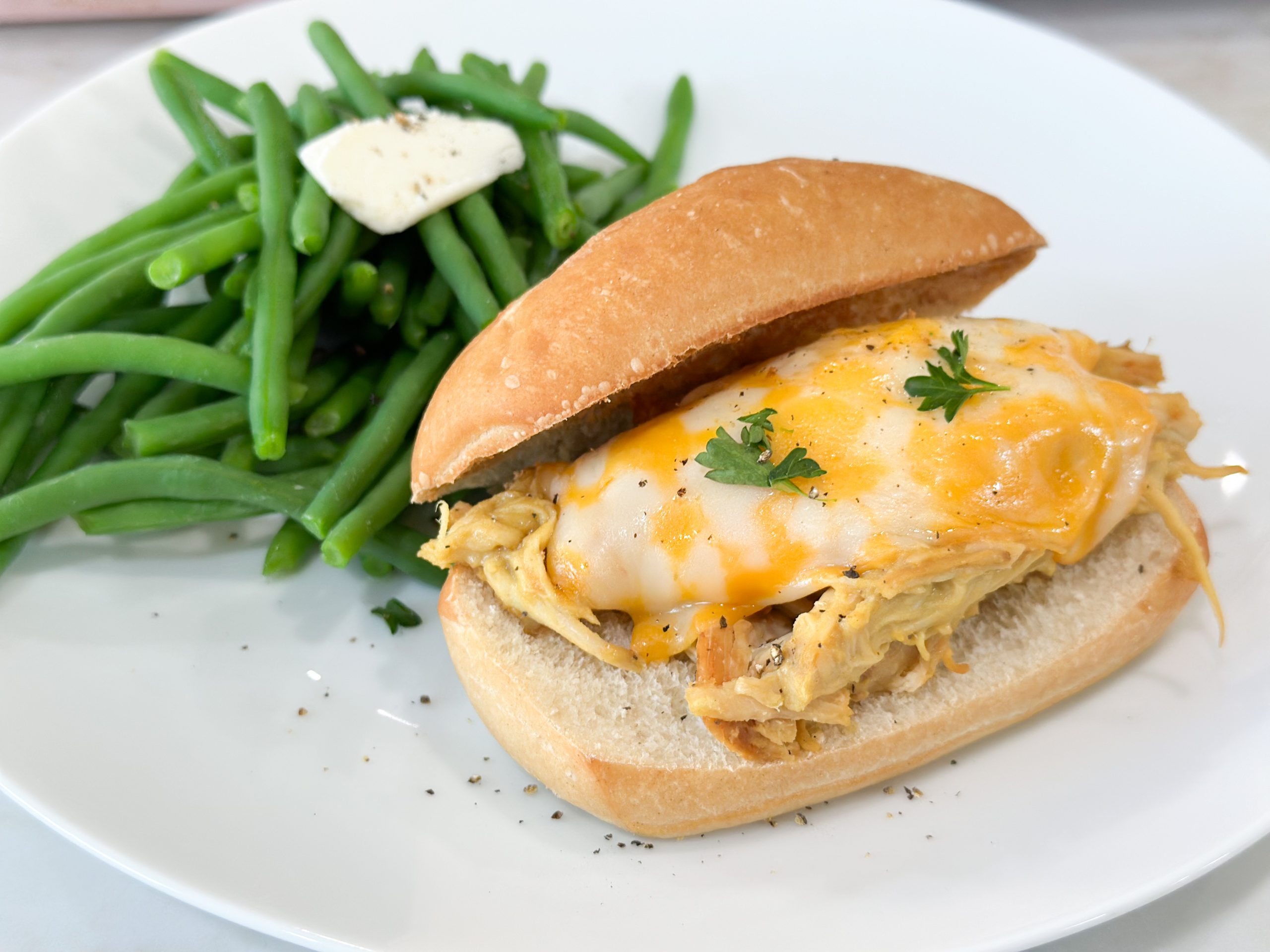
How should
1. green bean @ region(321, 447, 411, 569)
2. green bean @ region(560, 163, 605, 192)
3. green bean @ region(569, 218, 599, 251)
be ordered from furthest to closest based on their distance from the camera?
green bean @ region(560, 163, 605, 192), green bean @ region(569, 218, 599, 251), green bean @ region(321, 447, 411, 569)

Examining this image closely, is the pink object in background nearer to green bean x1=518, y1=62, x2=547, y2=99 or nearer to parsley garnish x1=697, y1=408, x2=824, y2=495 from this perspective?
green bean x1=518, y1=62, x2=547, y2=99

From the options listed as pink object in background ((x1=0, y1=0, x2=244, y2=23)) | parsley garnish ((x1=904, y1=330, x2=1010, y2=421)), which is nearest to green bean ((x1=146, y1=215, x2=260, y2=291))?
parsley garnish ((x1=904, y1=330, x2=1010, y2=421))

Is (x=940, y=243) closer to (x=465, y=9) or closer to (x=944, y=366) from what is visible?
(x=944, y=366)

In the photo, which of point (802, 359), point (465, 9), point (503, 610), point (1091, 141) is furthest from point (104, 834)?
point (1091, 141)

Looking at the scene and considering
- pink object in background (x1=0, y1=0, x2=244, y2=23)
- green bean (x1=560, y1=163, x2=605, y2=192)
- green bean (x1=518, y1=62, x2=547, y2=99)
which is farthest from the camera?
pink object in background (x1=0, y1=0, x2=244, y2=23)

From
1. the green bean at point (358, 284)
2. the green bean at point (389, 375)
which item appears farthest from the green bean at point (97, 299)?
the green bean at point (389, 375)
